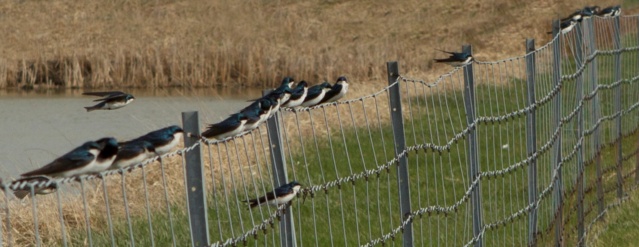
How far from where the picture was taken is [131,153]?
3.79 metres

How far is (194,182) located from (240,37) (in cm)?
3101

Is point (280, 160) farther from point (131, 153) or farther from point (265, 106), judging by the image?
point (265, 106)

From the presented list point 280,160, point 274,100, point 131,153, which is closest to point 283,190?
point 280,160

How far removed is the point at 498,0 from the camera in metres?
41.1

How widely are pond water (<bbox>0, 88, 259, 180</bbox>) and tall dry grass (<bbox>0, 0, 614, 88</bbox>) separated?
1105mm

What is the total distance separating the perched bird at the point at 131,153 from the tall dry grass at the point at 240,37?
67.5 feet

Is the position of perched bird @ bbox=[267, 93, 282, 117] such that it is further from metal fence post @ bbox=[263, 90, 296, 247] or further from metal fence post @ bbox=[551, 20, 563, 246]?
metal fence post @ bbox=[551, 20, 563, 246]

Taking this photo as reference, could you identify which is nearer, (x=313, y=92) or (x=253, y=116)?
(x=253, y=116)

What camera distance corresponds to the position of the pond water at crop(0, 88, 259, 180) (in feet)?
55.6

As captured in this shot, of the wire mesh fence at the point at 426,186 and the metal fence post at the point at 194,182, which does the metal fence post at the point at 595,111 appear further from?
the metal fence post at the point at 194,182

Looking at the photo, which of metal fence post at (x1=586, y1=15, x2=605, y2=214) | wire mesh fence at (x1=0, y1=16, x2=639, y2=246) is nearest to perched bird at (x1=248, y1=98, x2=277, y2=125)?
wire mesh fence at (x1=0, y1=16, x2=639, y2=246)

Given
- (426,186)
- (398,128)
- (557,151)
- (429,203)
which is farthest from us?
(429,203)

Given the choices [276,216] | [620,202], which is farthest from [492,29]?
[276,216]

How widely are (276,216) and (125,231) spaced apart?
502 cm
